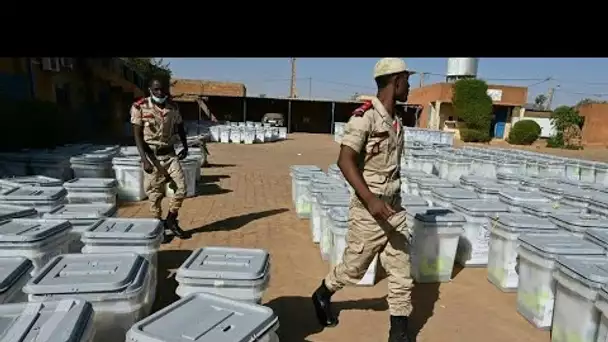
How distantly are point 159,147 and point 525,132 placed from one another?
1124 inches

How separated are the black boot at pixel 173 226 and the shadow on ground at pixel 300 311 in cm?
204

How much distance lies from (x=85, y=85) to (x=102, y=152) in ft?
33.7

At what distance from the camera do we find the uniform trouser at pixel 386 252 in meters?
2.66

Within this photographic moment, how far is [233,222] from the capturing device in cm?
590

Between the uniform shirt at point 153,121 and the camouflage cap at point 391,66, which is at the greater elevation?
the camouflage cap at point 391,66

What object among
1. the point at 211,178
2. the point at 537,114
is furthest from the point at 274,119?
the point at 537,114

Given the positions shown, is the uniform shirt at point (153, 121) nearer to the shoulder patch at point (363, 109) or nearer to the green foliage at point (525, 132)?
the shoulder patch at point (363, 109)

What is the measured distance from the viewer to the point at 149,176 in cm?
480

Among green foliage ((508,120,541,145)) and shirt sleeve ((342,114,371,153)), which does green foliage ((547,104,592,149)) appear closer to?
green foliage ((508,120,541,145))

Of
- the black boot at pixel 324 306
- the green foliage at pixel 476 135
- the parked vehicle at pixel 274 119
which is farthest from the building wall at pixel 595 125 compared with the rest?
the black boot at pixel 324 306

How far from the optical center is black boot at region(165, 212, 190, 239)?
491 cm

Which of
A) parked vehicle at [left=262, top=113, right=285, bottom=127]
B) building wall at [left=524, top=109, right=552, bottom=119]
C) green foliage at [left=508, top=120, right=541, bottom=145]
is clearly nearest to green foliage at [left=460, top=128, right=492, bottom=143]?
green foliage at [left=508, top=120, right=541, bottom=145]

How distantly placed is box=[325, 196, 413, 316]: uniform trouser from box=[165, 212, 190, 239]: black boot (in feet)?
9.53
